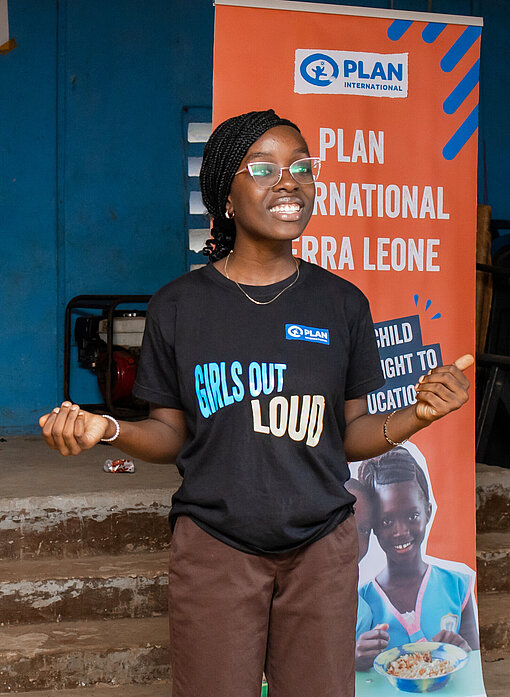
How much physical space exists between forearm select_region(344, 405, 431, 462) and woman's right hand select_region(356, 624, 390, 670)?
1.14 meters

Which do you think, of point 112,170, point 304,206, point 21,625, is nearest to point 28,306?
point 112,170

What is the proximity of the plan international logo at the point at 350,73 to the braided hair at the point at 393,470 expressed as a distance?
1.19 m

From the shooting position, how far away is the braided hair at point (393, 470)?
2.77 meters

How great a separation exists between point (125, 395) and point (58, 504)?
1532 millimetres

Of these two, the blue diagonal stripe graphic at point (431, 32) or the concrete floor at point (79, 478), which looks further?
the concrete floor at point (79, 478)

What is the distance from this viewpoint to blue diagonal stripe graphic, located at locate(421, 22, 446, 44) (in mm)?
2758

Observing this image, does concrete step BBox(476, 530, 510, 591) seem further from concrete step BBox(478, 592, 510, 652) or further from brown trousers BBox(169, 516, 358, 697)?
brown trousers BBox(169, 516, 358, 697)

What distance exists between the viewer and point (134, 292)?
5.30 meters

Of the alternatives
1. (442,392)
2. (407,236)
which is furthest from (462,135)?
(442,392)

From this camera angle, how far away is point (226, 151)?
5.77ft

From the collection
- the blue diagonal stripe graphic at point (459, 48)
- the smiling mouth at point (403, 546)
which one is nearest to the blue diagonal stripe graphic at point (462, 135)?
the blue diagonal stripe graphic at point (459, 48)

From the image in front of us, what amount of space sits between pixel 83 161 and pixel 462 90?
2983 mm

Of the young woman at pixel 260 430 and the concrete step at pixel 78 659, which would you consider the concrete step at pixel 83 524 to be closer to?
the concrete step at pixel 78 659

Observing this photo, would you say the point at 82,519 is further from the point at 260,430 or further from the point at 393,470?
the point at 260,430
